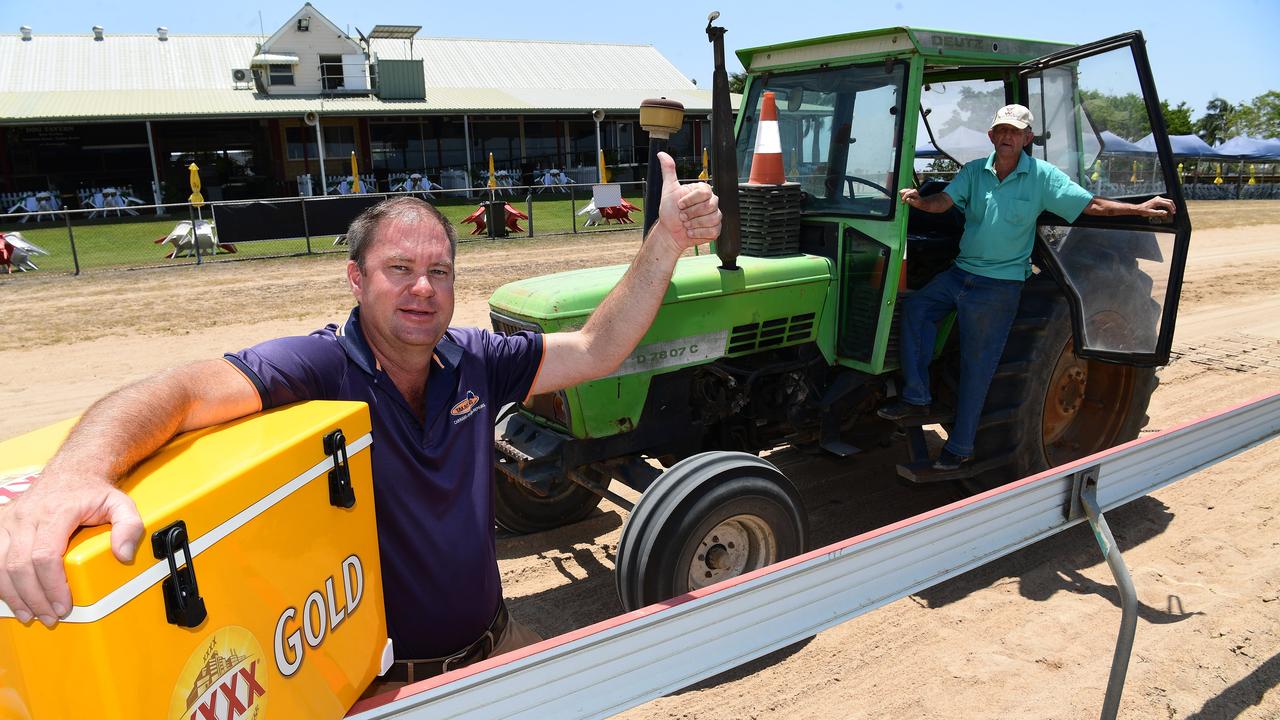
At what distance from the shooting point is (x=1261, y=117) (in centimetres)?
5819

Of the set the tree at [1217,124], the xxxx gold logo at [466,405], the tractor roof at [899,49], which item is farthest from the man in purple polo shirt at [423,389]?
the tree at [1217,124]

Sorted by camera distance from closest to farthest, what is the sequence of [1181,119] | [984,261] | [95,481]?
[95,481]
[984,261]
[1181,119]

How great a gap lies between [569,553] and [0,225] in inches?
949

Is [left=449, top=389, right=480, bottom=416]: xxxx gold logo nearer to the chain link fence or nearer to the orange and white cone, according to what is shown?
the orange and white cone

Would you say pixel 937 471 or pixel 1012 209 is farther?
pixel 937 471

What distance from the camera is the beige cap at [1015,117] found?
376cm

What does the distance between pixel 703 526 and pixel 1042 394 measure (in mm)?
2048

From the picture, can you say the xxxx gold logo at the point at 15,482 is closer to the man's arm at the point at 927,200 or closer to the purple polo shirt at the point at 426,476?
the purple polo shirt at the point at 426,476

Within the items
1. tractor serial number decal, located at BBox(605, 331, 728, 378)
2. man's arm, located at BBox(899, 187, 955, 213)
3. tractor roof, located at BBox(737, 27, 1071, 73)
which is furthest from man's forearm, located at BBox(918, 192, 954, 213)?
tractor serial number decal, located at BBox(605, 331, 728, 378)

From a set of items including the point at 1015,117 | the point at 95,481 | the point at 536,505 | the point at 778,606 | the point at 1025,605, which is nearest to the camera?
the point at 95,481

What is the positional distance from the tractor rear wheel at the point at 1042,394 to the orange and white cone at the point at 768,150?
4.51 feet

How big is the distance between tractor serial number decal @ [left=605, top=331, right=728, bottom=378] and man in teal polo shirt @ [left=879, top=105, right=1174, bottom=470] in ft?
2.95

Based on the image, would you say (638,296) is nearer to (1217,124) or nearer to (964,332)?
(964,332)

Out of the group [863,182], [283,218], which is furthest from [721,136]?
[283,218]
